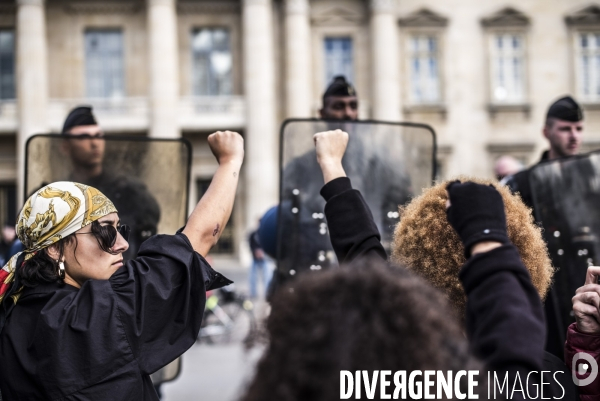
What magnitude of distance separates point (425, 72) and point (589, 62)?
16.6 feet

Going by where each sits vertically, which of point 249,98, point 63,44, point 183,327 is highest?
point 63,44

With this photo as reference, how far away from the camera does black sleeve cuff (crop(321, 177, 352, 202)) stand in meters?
1.94

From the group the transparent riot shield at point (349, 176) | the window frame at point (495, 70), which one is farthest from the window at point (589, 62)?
the transparent riot shield at point (349, 176)

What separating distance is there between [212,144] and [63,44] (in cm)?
2363

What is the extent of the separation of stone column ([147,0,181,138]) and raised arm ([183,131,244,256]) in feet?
69.9

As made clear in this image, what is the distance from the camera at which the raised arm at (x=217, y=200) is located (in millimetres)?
2066

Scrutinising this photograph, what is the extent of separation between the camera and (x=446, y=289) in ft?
5.63

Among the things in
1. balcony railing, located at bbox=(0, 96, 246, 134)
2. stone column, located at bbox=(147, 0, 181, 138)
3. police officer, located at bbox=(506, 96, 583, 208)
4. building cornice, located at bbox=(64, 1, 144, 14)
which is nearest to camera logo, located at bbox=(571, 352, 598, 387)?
police officer, located at bbox=(506, 96, 583, 208)

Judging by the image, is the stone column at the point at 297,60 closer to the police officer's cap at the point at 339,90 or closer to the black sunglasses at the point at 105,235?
the police officer's cap at the point at 339,90

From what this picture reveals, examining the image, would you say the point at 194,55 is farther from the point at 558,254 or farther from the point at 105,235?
the point at 105,235

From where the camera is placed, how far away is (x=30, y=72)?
23.3m

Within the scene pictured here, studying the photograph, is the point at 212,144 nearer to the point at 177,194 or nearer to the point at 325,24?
the point at 177,194

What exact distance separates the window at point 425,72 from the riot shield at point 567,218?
2098 cm

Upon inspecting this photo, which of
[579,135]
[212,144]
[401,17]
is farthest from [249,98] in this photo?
[212,144]
